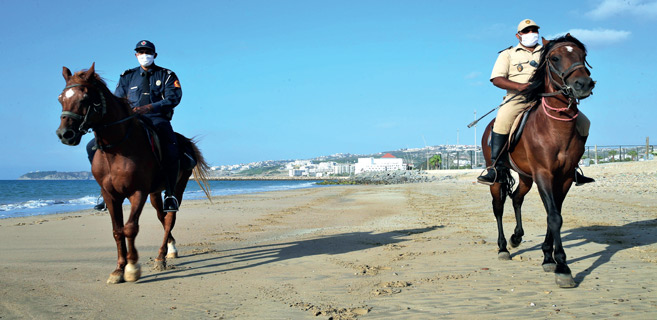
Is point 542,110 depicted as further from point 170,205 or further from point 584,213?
point 584,213

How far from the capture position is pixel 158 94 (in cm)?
660

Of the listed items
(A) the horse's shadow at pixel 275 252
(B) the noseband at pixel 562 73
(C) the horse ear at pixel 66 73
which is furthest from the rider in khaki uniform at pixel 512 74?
(C) the horse ear at pixel 66 73

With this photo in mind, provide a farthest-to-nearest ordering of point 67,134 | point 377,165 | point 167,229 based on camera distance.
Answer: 1. point 377,165
2. point 167,229
3. point 67,134

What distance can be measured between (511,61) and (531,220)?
5116 millimetres

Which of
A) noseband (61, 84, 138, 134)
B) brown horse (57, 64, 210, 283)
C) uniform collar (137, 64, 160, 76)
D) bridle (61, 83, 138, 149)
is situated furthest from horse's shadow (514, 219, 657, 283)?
uniform collar (137, 64, 160, 76)

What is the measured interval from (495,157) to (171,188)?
4.55 metres

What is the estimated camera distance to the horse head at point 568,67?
4562 millimetres

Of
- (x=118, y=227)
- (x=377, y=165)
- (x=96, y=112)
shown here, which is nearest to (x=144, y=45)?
(x=96, y=112)

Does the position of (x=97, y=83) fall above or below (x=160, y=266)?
above

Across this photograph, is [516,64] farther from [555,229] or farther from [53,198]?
[53,198]

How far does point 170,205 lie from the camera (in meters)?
6.15

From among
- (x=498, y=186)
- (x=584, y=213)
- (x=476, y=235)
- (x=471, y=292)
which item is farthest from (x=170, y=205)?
(x=584, y=213)

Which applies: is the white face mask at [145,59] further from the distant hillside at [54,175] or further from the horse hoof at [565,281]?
the distant hillside at [54,175]

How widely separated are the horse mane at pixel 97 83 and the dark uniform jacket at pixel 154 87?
1.00 metres
